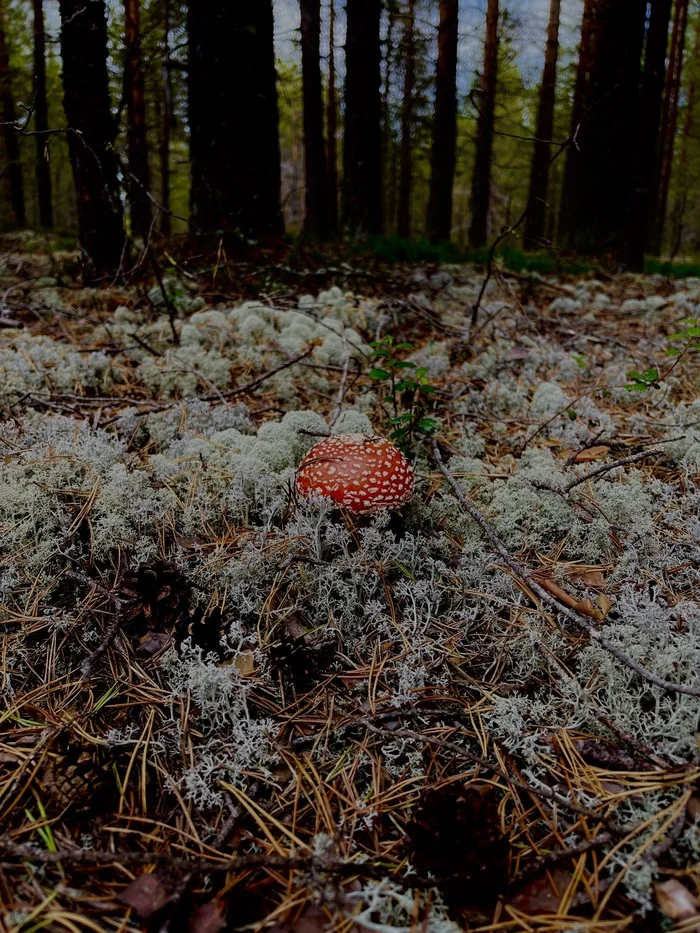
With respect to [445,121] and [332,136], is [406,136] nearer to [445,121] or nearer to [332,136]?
[332,136]

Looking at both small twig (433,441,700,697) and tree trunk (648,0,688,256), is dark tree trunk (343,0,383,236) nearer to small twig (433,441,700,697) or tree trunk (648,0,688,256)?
small twig (433,441,700,697)

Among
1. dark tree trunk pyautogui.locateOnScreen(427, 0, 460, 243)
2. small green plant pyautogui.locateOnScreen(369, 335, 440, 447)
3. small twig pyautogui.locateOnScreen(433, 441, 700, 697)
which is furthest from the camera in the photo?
dark tree trunk pyautogui.locateOnScreen(427, 0, 460, 243)

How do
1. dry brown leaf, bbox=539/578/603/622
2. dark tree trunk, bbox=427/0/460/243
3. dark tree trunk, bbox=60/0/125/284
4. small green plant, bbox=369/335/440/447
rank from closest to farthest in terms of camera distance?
dry brown leaf, bbox=539/578/603/622
small green plant, bbox=369/335/440/447
dark tree trunk, bbox=60/0/125/284
dark tree trunk, bbox=427/0/460/243

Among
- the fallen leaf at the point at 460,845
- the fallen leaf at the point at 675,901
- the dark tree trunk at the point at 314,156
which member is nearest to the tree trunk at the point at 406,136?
the dark tree trunk at the point at 314,156

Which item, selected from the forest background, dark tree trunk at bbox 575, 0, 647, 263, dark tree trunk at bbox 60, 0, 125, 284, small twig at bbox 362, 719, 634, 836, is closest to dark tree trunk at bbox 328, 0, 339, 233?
the forest background

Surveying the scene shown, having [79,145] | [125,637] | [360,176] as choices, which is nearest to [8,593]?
[125,637]

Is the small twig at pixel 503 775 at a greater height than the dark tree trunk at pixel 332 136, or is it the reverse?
the dark tree trunk at pixel 332 136

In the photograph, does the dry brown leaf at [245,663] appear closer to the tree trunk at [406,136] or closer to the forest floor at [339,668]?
the forest floor at [339,668]

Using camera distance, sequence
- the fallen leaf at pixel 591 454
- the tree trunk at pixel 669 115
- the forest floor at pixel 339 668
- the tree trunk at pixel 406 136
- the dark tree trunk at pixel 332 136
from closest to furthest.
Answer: the forest floor at pixel 339 668, the fallen leaf at pixel 591 454, the dark tree trunk at pixel 332 136, the tree trunk at pixel 406 136, the tree trunk at pixel 669 115

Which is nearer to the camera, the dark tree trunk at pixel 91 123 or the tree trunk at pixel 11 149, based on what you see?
the dark tree trunk at pixel 91 123
